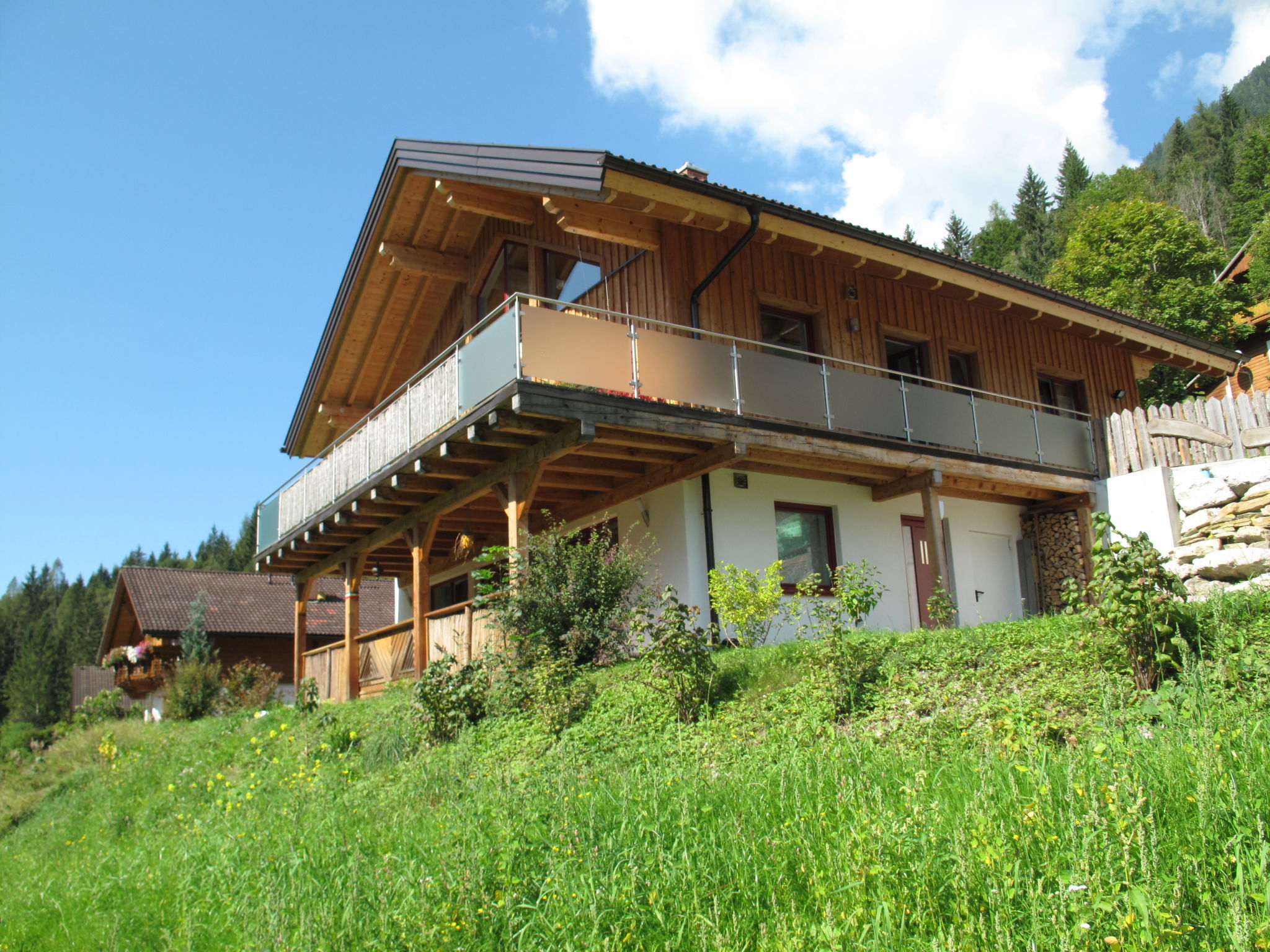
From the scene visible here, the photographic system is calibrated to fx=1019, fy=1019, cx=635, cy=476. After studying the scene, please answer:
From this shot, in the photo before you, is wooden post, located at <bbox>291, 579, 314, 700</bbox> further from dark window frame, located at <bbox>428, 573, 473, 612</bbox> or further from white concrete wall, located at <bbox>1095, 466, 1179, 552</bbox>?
white concrete wall, located at <bbox>1095, 466, 1179, 552</bbox>

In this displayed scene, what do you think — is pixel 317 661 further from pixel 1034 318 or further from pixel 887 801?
pixel 887 801

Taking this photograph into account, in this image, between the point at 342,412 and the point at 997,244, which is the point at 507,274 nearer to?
the point at 342,412

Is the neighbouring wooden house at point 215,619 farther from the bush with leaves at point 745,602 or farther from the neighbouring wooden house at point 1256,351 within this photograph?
the neighbouring wooden house at point 1256,351

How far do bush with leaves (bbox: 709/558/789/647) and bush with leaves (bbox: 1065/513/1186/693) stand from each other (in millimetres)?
5012

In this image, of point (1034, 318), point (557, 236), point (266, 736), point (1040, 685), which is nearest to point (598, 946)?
point (1040, 685)

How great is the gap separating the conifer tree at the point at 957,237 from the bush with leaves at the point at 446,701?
82943mm

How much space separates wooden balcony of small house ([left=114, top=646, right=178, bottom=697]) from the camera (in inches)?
1174

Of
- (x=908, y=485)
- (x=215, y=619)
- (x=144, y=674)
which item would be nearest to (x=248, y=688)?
(x=144, y=674)

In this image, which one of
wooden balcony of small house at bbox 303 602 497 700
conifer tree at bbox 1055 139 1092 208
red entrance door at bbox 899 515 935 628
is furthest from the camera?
conifer tree at bbox 1055 139 1092 208

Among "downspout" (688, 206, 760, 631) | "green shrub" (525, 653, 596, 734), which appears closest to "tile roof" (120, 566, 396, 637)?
"downspout" (688, 206, 760, 631)

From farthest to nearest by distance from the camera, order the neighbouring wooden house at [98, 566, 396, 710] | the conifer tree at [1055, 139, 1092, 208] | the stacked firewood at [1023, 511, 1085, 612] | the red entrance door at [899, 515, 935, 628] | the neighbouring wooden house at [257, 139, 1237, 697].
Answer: the conifer tree at [1055, 139, 1092, 208], the neighbouring wooden house at [98, 566, 396, 710], the stacked firewood at [1023, 511, 1085, 612], the red entrance door at [899, 515, 935, 628], the neighbouring wooden house at [257, 139, 1237, 697]

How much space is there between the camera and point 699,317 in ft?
45.3

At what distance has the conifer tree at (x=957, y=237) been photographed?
87.6m

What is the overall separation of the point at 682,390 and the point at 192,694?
14.2 metres
